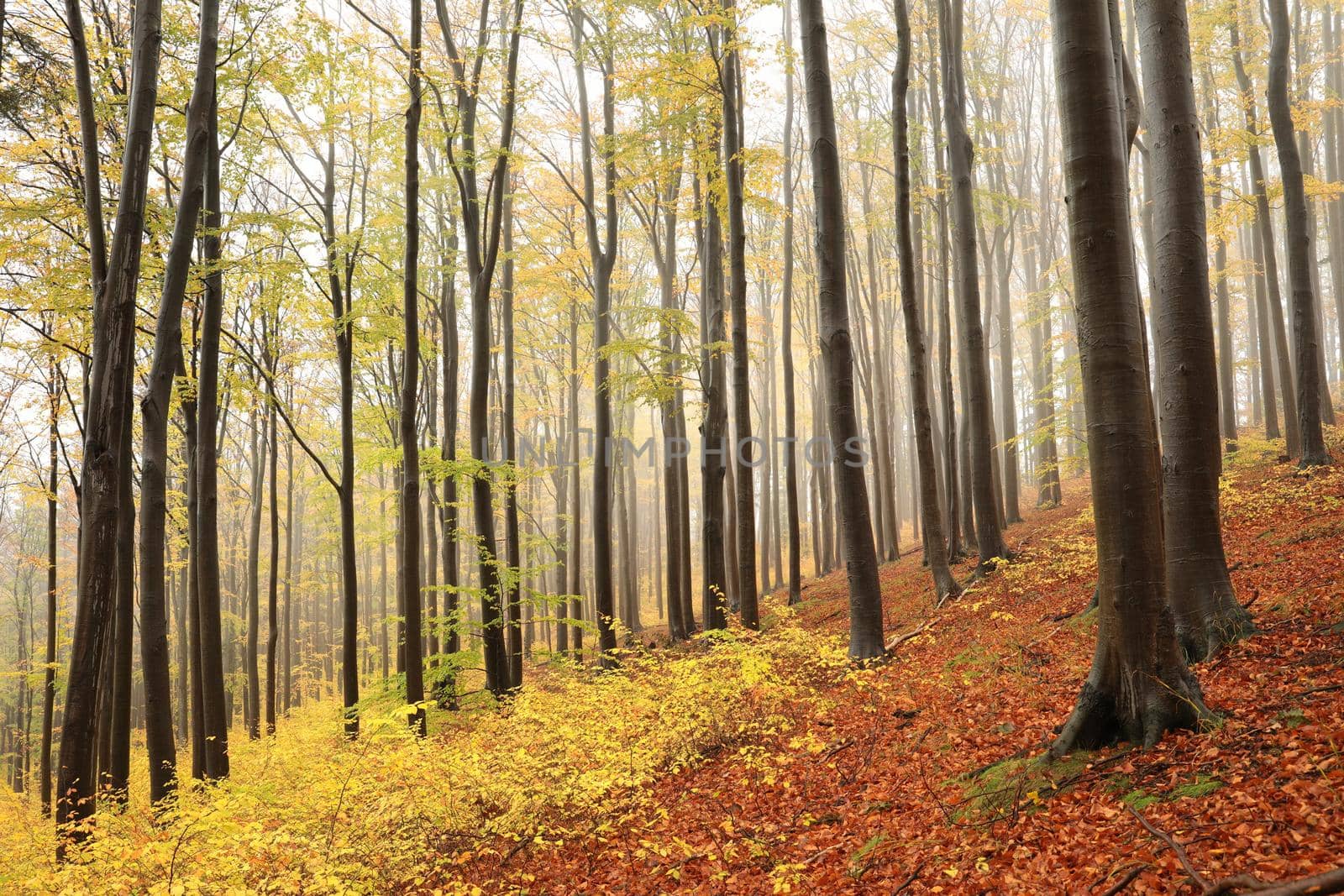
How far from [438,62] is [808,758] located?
13602 mm

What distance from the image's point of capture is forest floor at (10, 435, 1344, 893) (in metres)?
3.52

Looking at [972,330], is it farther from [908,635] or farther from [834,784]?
[834,784]

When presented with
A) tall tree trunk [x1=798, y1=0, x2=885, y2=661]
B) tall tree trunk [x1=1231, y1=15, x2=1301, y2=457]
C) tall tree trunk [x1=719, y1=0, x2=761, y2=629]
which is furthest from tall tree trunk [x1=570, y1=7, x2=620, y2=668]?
tall tree trunk [x1=1231, y1=15, x2=1301, y2=457]

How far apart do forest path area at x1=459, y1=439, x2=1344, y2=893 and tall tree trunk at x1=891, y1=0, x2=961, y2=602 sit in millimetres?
2240

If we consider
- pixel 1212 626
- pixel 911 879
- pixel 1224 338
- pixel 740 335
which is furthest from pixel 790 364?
pixel 911 879

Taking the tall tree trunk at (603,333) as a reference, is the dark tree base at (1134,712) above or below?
below

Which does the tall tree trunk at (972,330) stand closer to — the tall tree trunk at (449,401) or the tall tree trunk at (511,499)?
the tall tree trunk at (511,499)

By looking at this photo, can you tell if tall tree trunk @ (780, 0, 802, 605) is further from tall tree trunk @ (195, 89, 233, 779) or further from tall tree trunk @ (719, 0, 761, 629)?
tall tree trunk @ (195, 89, 233, 779)

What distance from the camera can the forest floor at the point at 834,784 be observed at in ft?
11.5

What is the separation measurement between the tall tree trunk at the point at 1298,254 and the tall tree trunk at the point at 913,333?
5659 mm

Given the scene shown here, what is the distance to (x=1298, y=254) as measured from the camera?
448 inches

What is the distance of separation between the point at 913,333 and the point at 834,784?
783 cm

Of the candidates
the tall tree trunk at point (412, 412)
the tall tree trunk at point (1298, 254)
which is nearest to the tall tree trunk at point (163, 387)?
the tall tree trunk at point (412, 412)

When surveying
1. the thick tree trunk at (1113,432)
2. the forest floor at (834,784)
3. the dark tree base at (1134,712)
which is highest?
the thick tree trunk at (1113,432)
